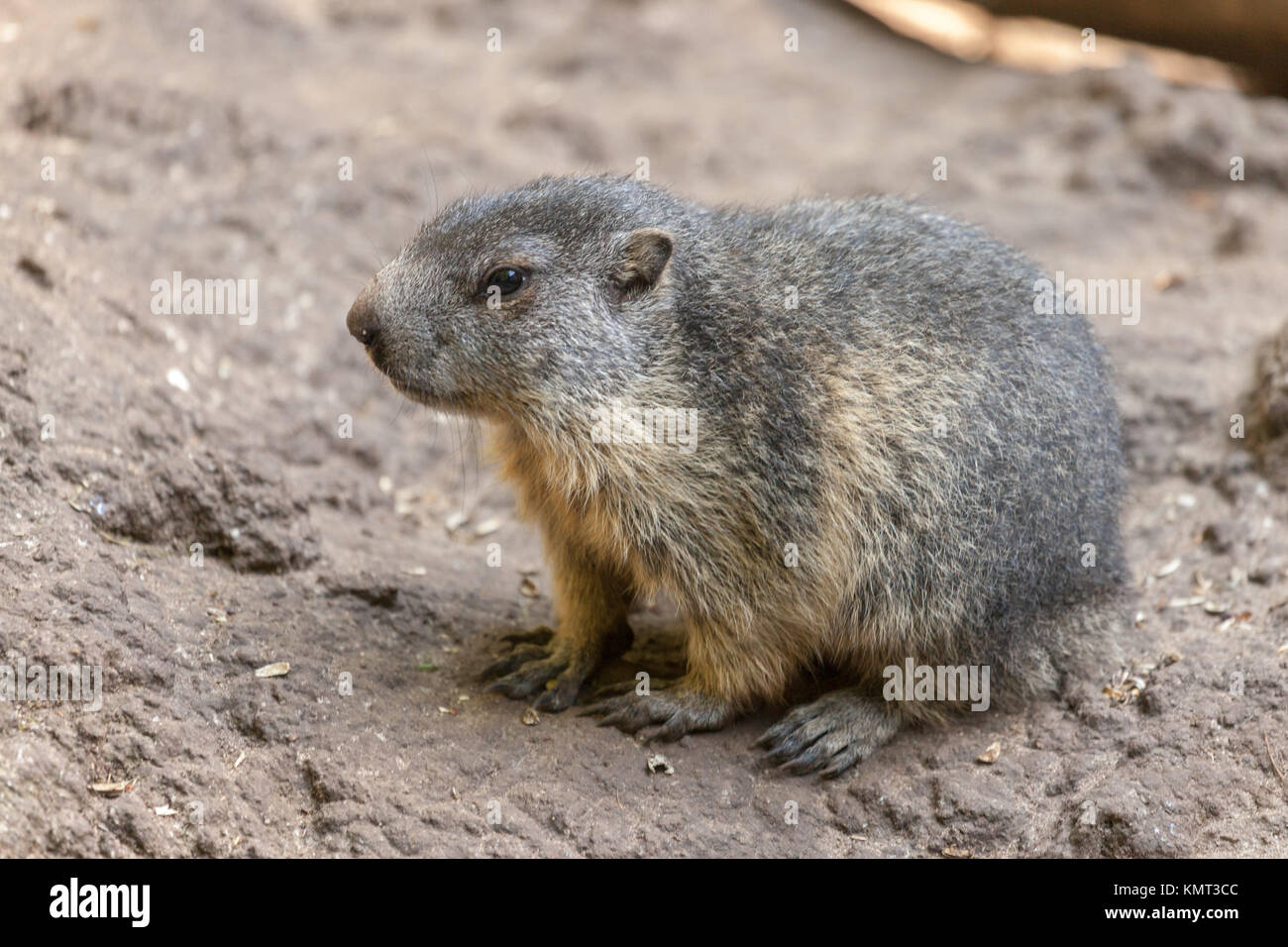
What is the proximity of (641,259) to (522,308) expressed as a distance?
639 mm

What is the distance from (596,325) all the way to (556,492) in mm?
909

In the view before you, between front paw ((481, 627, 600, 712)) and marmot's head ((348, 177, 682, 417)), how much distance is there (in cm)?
139

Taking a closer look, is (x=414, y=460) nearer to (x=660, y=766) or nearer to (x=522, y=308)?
(x=522, y=308)

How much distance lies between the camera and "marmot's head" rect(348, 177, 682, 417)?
6.13m

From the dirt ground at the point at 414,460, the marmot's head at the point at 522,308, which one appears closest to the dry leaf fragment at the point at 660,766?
the dirt ground at the point at 414,460

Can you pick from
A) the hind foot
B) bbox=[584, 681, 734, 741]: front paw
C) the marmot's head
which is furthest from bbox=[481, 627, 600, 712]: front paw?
the marmot's head

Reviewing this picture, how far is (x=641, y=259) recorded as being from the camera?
6289 mm

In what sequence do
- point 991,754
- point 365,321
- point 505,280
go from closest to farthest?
point 365,321 → point 505,280 → point 991,754

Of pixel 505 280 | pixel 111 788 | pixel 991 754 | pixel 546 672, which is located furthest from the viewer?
pixel 546 672

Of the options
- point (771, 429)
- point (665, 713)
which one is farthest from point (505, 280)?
point (665, 713)

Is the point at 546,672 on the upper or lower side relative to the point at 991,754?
upper

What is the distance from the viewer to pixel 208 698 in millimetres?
5988

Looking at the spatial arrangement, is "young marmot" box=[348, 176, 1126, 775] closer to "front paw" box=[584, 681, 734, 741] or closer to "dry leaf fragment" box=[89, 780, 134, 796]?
"front paw" box=[584, 681, 734, 741]
